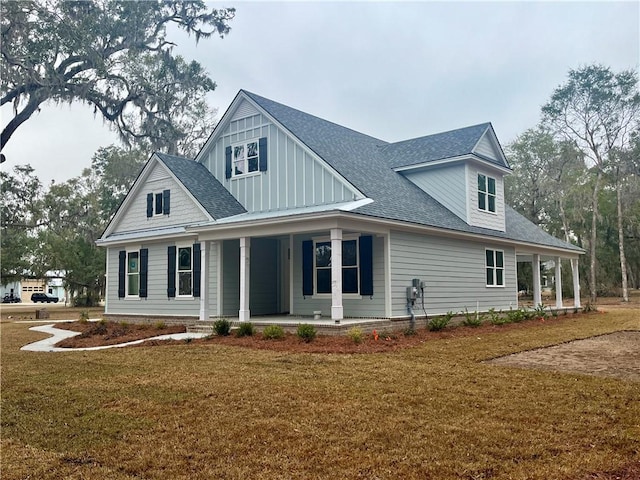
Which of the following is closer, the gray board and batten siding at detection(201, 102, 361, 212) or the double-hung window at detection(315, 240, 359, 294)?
the double-hung window at detection(315, 240, 359, 294)

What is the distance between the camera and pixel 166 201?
17625mm

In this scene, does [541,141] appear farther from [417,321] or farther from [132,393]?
[132,393]

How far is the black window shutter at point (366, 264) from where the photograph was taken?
13906 mm

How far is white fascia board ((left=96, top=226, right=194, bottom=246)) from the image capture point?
16319mm

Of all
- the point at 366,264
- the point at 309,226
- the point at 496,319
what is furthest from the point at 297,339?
the point at 496,319

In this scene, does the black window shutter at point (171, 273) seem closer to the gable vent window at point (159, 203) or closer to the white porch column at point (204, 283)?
the gable vent window at point (159, 203)

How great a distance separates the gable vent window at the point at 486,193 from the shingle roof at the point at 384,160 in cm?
86

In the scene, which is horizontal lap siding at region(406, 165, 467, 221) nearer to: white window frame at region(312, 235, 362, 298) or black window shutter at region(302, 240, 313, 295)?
white window frame at region(312, 235, 362, 298)

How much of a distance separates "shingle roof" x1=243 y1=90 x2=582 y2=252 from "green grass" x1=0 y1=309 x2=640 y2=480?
5893 mm

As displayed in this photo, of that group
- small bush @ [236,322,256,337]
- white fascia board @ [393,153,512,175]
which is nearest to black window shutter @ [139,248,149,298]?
small bush @ [236,322,256,337]

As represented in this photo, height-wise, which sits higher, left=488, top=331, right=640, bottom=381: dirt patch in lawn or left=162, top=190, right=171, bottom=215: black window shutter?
left=162, top=190, right=171, bottom=215: black window shutter

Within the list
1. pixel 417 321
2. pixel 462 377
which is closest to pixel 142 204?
pixel 417 321

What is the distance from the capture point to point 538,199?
38469mm

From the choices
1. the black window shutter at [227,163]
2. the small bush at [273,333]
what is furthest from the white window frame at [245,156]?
the small bush at [273,333]
